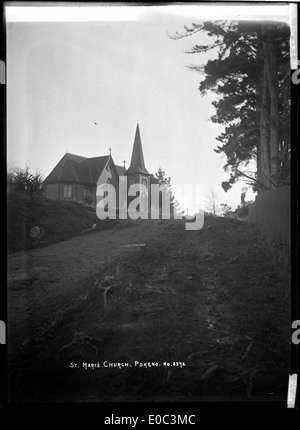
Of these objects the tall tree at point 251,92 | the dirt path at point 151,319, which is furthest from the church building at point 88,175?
the tall tree at point 251,92

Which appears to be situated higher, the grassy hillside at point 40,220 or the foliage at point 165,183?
the foliage at point 165,183

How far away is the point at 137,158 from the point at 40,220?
1.19 meters

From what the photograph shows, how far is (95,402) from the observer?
6.91 feet

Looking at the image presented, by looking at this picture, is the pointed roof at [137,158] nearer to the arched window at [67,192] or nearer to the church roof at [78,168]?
the church roof at [78,168]

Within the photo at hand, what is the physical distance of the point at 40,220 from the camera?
2.53 m

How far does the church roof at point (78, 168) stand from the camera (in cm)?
252

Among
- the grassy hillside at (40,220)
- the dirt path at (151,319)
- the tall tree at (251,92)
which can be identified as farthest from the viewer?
the tall tree at (251,92)

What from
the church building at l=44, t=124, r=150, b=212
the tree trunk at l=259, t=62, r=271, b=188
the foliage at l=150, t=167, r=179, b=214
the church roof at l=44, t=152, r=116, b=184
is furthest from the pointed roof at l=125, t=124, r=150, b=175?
the tree trunk at l=259, t=62, r=271, b=188

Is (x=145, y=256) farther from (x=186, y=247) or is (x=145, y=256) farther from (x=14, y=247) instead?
(x=14, y=247)

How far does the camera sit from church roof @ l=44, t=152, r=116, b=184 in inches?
99.0

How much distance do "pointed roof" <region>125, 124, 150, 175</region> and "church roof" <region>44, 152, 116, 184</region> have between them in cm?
26

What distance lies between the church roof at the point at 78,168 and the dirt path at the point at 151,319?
652mm

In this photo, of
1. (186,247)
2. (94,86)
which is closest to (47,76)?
(94,86)

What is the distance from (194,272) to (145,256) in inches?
22.0
